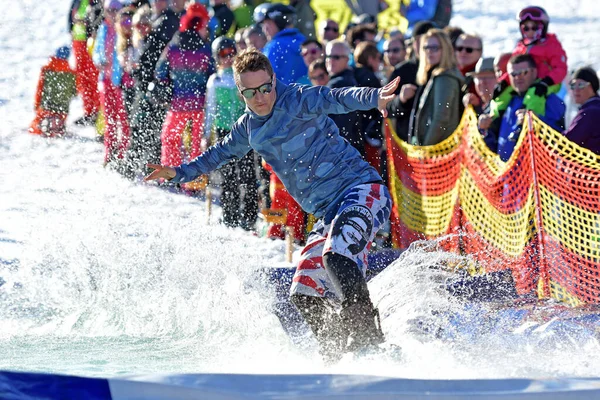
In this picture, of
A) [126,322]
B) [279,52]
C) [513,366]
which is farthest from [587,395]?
[279,52]

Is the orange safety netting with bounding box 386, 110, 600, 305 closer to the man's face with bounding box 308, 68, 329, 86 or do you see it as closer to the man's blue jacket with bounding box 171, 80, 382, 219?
the man's face with bounding box 308, 68, 329, 86

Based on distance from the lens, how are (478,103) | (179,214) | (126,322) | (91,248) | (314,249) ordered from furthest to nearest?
(179,214) < (478,103) < (91,248) < (126,322) < (314,249)

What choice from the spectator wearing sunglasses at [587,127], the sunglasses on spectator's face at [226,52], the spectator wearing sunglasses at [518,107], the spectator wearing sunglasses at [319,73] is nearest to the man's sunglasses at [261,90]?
the spectator wearing sunglasses at [587,127]

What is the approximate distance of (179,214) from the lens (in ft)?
36.2

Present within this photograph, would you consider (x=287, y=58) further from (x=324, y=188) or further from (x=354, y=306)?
(x=354, y=306)

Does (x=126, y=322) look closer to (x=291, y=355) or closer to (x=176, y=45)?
(x=291, y=355)

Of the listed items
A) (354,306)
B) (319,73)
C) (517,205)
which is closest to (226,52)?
(319,73)

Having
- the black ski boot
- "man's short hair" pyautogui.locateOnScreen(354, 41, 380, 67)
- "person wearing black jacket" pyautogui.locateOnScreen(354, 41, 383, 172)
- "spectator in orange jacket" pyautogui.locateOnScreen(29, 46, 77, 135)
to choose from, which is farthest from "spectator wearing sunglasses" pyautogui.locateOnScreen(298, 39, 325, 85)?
"spectator in orange jacket" pyautogui.locateOnScreen(29, 46, 77, 135)

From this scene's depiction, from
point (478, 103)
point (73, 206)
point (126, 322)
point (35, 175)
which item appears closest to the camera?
point (126, 322)

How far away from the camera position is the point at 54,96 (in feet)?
49.6

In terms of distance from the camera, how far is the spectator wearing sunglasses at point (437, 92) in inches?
353

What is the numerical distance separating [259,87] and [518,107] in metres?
3.24

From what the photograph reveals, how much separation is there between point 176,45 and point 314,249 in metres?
6.17

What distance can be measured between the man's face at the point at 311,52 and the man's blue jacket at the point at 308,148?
4.48m
